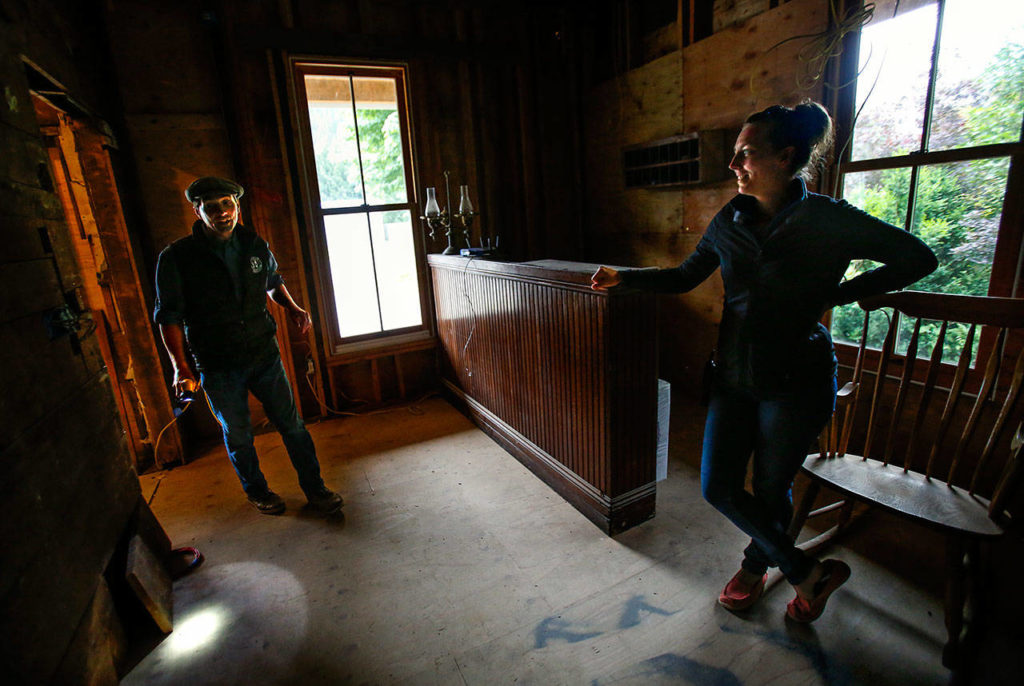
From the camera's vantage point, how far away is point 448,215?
3646 mm

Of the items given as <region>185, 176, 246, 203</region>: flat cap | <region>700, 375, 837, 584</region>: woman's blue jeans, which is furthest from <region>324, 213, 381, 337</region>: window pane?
<region>700, 375, 837, 584</region>: woman's blue jeans

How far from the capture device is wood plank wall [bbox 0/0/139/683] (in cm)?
125

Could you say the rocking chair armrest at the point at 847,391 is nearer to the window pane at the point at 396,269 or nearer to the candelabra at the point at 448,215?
the candelabra at the point at 448,215

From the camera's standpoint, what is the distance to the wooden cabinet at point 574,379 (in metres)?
2.01

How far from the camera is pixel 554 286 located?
222cm

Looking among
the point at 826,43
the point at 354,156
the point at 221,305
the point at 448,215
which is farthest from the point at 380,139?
the point at 826,43

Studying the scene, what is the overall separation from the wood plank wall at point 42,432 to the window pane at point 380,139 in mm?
1717

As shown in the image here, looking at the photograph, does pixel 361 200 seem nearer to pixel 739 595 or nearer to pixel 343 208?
pixel 343 208

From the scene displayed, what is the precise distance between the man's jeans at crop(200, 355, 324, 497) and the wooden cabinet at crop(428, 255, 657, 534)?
1116 mm

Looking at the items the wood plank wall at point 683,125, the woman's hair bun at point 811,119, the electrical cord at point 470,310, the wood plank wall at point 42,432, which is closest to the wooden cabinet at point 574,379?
the electrical cord at point 470,310

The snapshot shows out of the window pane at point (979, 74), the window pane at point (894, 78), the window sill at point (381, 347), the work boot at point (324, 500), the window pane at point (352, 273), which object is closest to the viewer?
the window pane at point (979, 74)

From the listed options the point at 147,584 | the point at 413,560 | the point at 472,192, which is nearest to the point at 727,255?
the point at 413,560

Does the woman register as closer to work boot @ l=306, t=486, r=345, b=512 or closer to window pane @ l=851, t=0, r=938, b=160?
window pane @ l=851, t=0, r=938, b=160

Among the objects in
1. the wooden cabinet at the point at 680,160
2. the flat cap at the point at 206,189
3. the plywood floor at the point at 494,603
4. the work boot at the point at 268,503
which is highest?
the wooden cabinet at the point at 680,160
